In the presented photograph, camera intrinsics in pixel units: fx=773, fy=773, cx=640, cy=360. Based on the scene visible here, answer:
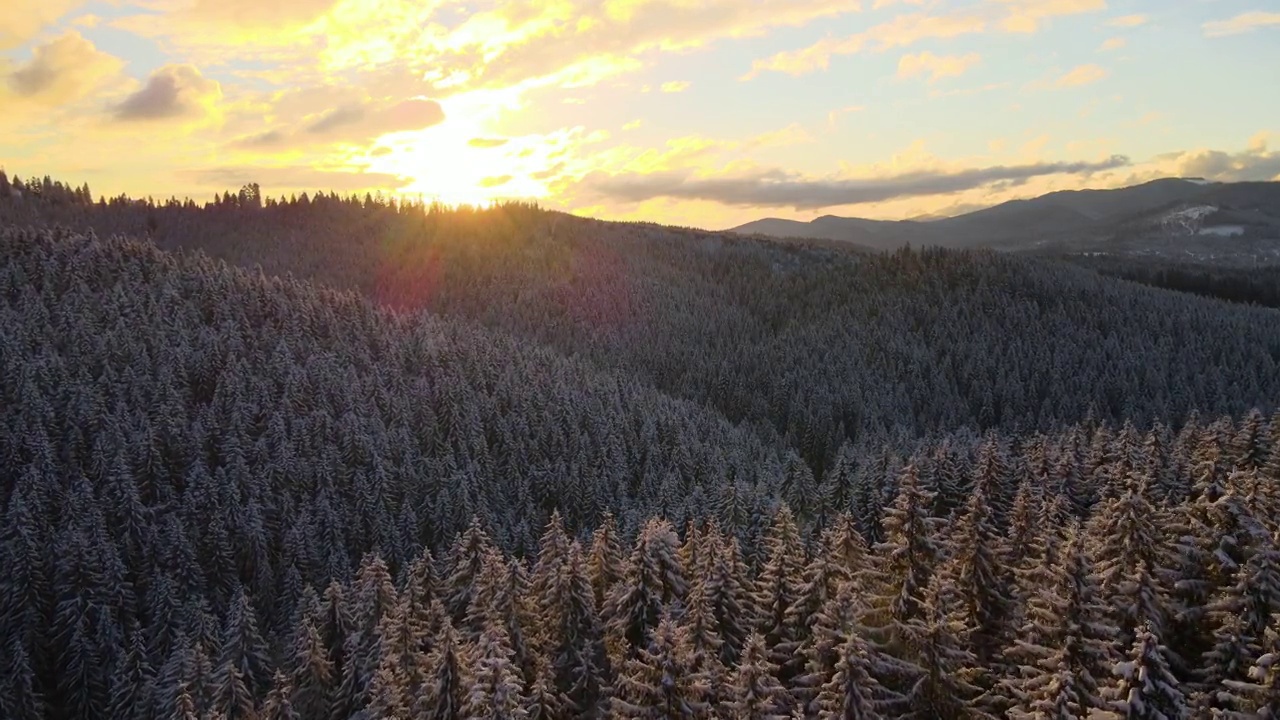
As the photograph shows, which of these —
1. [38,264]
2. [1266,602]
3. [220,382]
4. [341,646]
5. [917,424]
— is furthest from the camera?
[917,424]

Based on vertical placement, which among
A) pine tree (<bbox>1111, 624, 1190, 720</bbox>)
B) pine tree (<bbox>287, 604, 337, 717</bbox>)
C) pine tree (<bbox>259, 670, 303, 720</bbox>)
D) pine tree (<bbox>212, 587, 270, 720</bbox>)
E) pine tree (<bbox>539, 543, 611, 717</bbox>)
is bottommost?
pine tree (<bbox>212, 587, 270, 720</bbox>)

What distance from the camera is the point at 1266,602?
24797 mm

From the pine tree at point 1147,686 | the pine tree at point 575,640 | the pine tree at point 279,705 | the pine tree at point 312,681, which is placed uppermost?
the pine tree at point 1147,686

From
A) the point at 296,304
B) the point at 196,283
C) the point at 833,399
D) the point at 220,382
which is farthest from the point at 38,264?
the point at 833,399

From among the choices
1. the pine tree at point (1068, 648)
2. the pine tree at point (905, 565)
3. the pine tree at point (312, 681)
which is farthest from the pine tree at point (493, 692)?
the pine tree at point (312, 681)

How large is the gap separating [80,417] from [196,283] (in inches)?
2349

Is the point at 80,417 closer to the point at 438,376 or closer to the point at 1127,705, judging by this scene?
the point at 438,376

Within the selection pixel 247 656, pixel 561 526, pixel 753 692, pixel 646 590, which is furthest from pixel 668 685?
pixel 247 656

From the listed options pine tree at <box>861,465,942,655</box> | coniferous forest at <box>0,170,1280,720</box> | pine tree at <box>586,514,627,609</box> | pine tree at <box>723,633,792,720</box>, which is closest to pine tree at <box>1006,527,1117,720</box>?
coniferous forest at <box>0,170,1280,720</box>

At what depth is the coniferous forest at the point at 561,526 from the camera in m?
28.0

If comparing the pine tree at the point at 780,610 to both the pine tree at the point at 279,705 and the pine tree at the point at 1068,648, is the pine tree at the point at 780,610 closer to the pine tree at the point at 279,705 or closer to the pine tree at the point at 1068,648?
the pine tree at the point at 1068,648

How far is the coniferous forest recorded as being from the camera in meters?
28.0

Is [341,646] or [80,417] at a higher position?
[80,417]

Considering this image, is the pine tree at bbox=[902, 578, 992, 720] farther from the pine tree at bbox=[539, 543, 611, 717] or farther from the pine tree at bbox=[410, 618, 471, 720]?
the pine tree at bbox=[410, 618, 471, 720]
